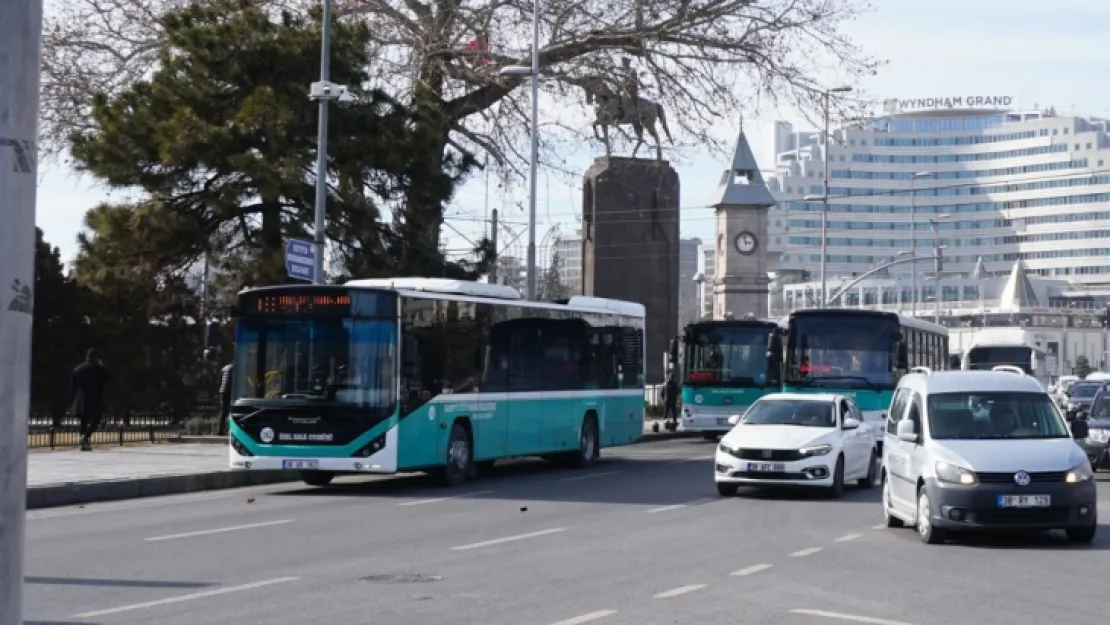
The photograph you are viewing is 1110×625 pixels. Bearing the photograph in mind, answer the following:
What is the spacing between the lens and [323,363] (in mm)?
22812

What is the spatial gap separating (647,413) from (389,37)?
19.7 meters

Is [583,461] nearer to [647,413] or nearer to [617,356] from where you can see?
[617,356]

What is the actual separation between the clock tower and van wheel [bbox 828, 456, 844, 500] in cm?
8705

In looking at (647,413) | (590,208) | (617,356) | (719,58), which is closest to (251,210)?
(617,356)

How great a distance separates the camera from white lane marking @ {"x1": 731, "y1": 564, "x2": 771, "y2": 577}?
1331 cm

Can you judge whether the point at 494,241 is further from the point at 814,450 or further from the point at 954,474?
the point at 954,474

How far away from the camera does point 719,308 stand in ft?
363

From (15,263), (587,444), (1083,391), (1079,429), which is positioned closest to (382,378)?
(587,444)

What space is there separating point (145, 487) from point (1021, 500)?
12.5m

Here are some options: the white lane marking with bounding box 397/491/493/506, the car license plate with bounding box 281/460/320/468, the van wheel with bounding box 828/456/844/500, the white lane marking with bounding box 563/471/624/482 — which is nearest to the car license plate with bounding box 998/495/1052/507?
the van wheel with bounding box 828/456/844/500

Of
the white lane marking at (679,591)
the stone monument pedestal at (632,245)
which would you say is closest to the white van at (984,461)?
the white lane marking at (679,591)

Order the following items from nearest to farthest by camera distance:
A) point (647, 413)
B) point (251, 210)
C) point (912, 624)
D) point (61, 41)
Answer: point (912, 624) → point (251, 210) → point (61, 41) → point (647, 413)

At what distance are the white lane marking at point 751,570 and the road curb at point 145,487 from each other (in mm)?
10277

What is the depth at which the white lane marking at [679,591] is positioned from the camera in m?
11.8
